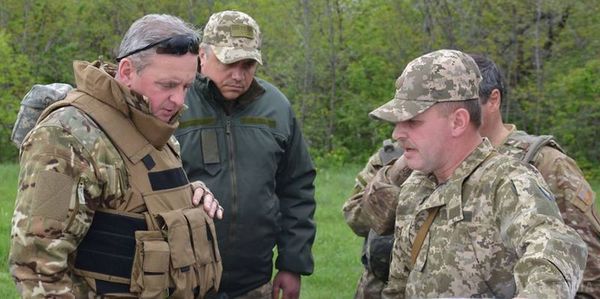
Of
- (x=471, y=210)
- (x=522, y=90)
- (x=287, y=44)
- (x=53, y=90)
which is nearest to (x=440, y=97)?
(x=471, y=210)

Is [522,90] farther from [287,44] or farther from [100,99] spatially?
[100,99]

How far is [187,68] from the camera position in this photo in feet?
12.2

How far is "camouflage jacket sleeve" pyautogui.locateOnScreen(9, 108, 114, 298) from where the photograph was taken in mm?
3383

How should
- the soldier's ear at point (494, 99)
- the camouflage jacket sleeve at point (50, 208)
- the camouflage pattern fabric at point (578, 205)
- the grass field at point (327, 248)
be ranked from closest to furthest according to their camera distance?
the camouflage jacket sleeve at point (50, 208), the camouflage pattern fabric at point (578, 205), the soldier's ear at point (494, 99), the grass field at point (327, 248)

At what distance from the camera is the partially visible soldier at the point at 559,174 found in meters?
4.50

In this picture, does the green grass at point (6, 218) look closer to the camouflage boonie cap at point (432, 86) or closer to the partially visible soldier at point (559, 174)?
the partially visible soldier at point (559, 174)

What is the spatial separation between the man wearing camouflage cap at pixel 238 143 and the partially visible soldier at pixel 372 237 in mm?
→ 405

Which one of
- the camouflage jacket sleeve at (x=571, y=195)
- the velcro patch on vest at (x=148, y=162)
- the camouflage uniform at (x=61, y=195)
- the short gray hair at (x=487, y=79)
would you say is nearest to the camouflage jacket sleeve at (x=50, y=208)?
the camouflage uniform at (x=61, y=195)

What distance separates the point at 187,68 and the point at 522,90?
1485 centimetres

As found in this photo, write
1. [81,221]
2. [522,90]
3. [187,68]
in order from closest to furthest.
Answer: [81,221] → [187,68] → [522,90]

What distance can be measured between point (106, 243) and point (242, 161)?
159 centimetres

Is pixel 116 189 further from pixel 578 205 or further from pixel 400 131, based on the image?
pixel 578 205

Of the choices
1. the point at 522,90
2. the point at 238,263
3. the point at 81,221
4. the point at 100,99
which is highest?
the point at 100,99

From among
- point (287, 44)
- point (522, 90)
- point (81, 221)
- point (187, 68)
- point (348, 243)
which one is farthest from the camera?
point (287, 44)
